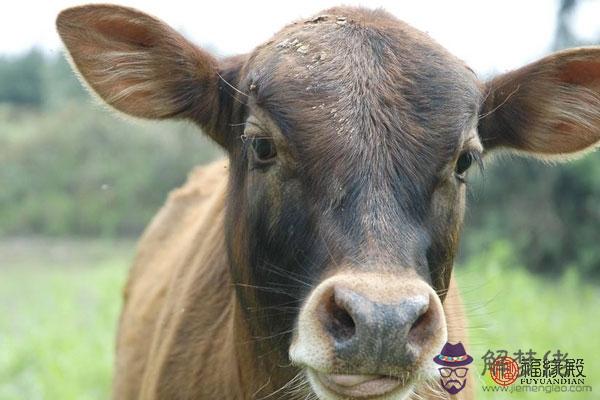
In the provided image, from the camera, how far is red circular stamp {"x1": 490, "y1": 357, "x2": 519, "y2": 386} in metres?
5.71

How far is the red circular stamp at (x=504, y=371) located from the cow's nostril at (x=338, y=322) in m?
2.96

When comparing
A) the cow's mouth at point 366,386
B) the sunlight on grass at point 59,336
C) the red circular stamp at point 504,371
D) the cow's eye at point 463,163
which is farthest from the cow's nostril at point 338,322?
the sunlight on grass at point 59,336

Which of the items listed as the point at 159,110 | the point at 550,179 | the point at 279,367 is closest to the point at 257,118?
the point at 159,110

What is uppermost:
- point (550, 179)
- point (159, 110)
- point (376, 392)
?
point (159, 110)

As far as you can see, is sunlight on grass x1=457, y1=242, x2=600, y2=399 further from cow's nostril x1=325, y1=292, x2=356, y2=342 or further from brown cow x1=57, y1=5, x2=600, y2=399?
cow's nostril x1=325, y1=292, x2=356, y2=342

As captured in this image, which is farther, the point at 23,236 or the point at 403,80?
the point at 23,236

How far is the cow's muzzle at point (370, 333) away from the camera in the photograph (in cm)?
284

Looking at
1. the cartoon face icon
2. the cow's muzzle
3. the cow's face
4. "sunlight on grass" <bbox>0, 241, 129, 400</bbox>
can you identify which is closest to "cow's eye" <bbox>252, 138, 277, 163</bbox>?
the cow's face

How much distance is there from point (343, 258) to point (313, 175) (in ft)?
1.43

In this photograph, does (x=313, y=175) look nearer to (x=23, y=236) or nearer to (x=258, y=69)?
(x=258, y=69)

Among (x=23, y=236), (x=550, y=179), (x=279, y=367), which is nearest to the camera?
(x=279, y=367)

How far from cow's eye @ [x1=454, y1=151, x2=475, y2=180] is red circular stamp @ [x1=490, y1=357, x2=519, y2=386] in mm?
2339

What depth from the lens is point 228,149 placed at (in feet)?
14.3

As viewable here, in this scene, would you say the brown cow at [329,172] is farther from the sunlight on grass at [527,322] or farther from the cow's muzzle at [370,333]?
the sunlight on grass at [527,322]
